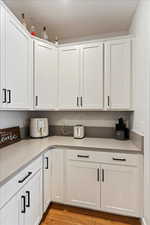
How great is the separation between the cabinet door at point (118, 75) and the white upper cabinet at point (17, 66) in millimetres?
1061

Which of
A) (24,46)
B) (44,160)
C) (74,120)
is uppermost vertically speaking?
(24,46)

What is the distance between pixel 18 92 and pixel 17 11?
117cm

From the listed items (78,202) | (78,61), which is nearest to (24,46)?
(78,61)

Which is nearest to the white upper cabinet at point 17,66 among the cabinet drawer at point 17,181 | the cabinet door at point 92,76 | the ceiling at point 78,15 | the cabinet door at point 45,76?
the cabinet door at point 45,76

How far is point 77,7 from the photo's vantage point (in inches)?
67.1

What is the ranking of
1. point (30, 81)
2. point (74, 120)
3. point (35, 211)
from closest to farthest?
point (35, 211) < point (30, 81) < point (74, 120)

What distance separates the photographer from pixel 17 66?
1.52 meters

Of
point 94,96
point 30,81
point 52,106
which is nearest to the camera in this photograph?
point 30,81

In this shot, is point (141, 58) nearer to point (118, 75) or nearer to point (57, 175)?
point (118, 75)

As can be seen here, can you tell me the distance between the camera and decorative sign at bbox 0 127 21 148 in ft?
5.33

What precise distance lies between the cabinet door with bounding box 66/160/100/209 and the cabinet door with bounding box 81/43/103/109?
0.83 meters

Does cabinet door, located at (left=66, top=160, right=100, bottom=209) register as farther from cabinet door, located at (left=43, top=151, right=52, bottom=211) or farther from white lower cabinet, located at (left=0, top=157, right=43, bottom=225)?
white lower cabinet, located at (left=0, top=157, right=43, bottom=225)

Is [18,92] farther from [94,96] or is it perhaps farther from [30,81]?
[94,96]

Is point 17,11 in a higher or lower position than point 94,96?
higher
